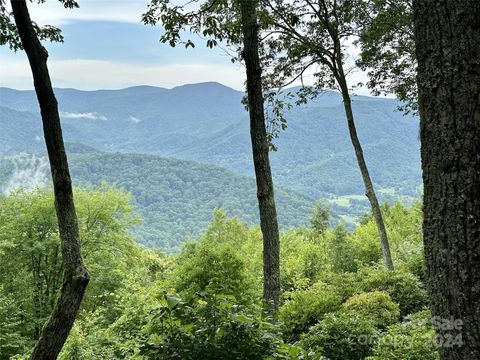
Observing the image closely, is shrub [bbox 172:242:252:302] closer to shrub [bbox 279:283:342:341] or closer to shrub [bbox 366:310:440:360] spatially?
shrub [bbox 279:283:342:341]

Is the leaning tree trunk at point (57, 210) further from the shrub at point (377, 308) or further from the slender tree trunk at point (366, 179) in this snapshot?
the slender tree trunk at point (366, 179)

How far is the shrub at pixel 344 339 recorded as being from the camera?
614cm

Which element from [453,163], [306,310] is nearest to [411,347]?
[453,163]

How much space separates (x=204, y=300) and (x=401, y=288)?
7.65m

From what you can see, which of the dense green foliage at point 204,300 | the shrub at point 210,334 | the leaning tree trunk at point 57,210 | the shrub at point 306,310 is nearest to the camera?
the shrub at point 210,334

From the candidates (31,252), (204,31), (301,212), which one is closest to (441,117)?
(204,31)

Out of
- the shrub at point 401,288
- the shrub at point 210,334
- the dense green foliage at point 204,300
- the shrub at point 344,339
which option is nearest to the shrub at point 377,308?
the dense green foliage at point 204,300

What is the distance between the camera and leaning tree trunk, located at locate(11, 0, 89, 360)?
4598mm

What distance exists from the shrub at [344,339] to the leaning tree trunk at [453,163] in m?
4.39

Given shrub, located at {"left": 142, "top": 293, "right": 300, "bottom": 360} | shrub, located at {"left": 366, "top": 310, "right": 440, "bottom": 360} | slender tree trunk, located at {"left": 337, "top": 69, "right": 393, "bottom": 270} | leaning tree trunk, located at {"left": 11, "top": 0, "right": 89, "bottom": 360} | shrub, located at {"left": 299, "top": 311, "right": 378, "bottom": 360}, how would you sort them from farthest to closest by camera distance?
1. slender tree trunk, located at {"left": 337, "top": 69, "right": 393, "bottom": 270}
2. shrub, located at {"left": 299, "top": 311, "right": 378, "bottom": 360}
3. leaning tree trunk, located at {"left": 11, "top": 0, "right": 89, "bottom": 360}
4. shrub, located at {"left": 366, "top": 310, "right": 440, "bottom": 360}
5. shrub, located at {"left": 142, "top": 293, "right": 300, "bottom": 360}

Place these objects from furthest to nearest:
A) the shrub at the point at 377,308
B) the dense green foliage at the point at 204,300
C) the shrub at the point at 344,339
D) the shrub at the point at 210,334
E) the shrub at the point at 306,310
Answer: the shrub at the point at 306,310 → the shrub at the point at 377,308 → the shrub at the point at 344,339 → the dense green foliage at the point at 204,300 → the shrub at the point at 210,334

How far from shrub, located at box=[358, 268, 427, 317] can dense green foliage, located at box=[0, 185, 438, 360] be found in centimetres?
2

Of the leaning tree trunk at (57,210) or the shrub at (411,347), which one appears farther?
the leaning tree trunk at (57,210)

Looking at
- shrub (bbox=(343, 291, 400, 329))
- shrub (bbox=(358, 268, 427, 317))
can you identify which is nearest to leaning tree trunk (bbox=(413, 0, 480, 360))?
shrub (bbox=(343, 291, 400, 329))
